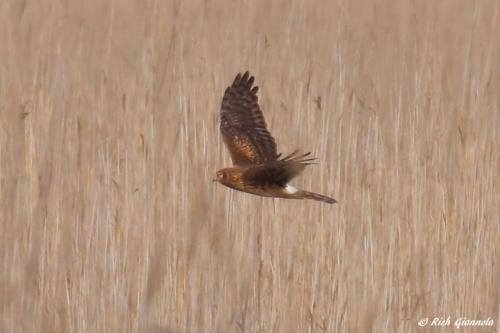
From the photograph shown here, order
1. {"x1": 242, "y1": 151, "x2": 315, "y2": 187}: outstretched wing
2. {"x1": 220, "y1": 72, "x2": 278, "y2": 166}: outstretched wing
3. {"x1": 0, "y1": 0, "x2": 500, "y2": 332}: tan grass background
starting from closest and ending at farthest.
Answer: {"x1": 242, "y1": 151, "x2": 315, "y2": 187}: outstretched wing, {"x1": 0, "y1": 0, "x2": 500, "y2": 332}: tan grass background, {"x1": 220, "y1": 72, "x2": 278, "y2": 166}: outstretched wing

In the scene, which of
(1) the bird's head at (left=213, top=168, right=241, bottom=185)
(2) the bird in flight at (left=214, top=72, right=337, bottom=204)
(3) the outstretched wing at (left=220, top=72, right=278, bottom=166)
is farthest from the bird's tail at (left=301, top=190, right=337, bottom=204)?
(3) the outstretched wing at (left=220, top=72, right=278, bottom=166)

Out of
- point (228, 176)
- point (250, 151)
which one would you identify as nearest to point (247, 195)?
point (250, 151)

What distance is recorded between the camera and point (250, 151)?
10.1 feet

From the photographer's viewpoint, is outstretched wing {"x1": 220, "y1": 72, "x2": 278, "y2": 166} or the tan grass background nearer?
the tan grass background

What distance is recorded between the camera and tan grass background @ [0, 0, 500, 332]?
2.97m

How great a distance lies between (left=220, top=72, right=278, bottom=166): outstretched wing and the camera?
3.08m

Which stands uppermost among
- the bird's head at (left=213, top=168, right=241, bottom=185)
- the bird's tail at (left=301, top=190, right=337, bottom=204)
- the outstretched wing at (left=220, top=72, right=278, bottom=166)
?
the outstretched wing at (left=220, top=72, right=278, bottom=166)

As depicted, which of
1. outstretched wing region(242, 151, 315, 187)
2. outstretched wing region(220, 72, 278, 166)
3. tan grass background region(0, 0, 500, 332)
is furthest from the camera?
outstretched wing region(220, 72, 278, 166)

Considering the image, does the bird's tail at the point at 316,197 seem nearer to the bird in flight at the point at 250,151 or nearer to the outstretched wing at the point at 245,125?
the bird in flight at the point at 250,151

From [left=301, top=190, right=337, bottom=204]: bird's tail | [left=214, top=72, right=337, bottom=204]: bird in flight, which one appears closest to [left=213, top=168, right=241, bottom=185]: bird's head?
[left=214, top=72, right=337, bottom=204]: bird in flight

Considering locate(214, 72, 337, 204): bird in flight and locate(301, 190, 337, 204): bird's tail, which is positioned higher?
locate(214, 72, 337, 204): bird in flight

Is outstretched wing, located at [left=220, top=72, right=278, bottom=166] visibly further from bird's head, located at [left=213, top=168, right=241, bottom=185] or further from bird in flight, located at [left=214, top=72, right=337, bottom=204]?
bird's head, located at [left=213, top=168, right=241, bottom=185]

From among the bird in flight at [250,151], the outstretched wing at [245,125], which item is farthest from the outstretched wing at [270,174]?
the outstretched wing at [245,125]

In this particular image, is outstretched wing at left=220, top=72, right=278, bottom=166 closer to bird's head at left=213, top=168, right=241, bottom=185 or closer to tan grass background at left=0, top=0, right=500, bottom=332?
tan grass background at left=0, top=0, right=500, bottom=332
